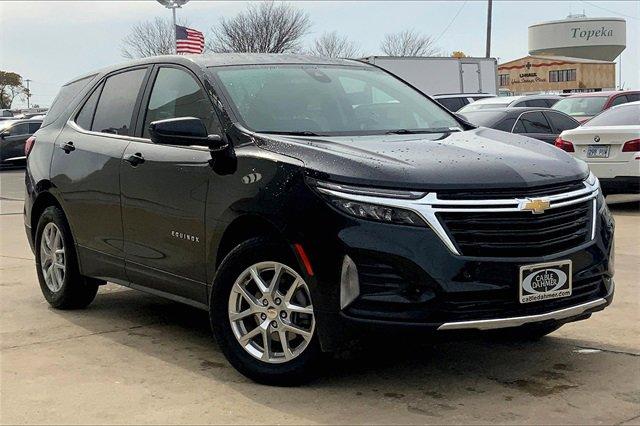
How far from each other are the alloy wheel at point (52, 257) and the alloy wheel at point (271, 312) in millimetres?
2249

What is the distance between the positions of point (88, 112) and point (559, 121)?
31.5 feet

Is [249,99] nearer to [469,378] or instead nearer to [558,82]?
[469,378]

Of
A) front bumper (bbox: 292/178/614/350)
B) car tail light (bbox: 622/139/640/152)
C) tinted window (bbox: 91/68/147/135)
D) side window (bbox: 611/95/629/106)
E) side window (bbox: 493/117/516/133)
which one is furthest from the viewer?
side window (bbox: 611/95/629/106)

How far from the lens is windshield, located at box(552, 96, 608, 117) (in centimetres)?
1752

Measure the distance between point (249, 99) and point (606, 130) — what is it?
7724 millimetres

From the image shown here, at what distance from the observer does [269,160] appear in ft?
15.0

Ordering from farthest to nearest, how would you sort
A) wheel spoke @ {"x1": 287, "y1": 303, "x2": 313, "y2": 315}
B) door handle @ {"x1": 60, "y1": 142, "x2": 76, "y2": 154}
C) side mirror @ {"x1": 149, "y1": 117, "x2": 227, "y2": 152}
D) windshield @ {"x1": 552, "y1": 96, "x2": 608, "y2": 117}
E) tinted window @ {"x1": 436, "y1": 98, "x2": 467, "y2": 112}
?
tinted window @ {"x1": 436, "y1": 98, "x2": 467, "y2": 112} → windshield @ {"x1": 552, "y1": 96, "x2": 608, "y2": 117} → door handle @ {"x1": 60, "y1": 142, "x2": 76, "y2": 154} → side mirror @ {"x1": 149, "y1": 117, "x2": 227, "y2": 152} → wheel spoke @ {"x1": 287, "y1": 303, "x2": 313, "y2": 315}

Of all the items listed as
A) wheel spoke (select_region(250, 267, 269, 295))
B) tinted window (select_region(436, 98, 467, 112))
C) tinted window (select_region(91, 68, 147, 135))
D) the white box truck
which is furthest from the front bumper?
the white box truck

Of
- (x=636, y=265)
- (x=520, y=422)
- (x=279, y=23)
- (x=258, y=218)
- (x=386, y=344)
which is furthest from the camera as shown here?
(x=279, y=23)

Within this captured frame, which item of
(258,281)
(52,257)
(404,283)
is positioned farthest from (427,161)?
(52,257)

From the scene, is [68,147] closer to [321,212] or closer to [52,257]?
[52,257]

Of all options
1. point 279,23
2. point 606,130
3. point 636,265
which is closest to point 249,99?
point 636,265

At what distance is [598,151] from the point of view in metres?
11.8

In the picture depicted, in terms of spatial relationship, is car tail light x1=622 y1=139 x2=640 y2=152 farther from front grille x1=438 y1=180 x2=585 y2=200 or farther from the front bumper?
the front bumper
